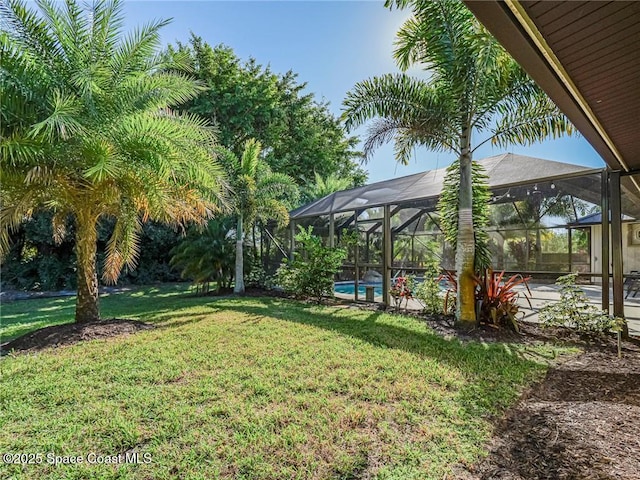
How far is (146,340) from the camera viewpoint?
5047 mm

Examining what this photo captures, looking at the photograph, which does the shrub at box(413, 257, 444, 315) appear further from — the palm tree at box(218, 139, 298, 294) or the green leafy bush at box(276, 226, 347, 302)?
the palm tree at box(218, 139, 298, 294)

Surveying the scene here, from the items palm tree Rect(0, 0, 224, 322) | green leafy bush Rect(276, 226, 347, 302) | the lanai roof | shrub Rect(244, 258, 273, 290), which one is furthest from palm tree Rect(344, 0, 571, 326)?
shrub Rect(244, 258, 273, 290)

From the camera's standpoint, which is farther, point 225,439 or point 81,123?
point 81,123

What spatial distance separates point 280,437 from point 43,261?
49.2 feet

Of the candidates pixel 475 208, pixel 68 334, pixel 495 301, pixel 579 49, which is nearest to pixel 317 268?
pixel 475 208

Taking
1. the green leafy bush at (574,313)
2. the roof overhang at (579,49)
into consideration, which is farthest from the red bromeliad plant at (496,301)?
the roof overhang at (579,49)

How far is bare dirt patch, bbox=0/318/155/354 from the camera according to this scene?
4793mm

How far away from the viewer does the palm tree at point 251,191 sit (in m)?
10.2

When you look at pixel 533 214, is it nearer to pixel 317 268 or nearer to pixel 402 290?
pixel 402 290

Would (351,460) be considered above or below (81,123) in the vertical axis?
below

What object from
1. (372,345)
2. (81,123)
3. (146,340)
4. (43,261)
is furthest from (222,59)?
(372,345)

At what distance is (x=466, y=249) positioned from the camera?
18.7 feet

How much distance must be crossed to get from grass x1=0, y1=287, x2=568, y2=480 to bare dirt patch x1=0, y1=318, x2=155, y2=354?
38cm

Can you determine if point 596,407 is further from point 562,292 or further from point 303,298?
point 303,298
